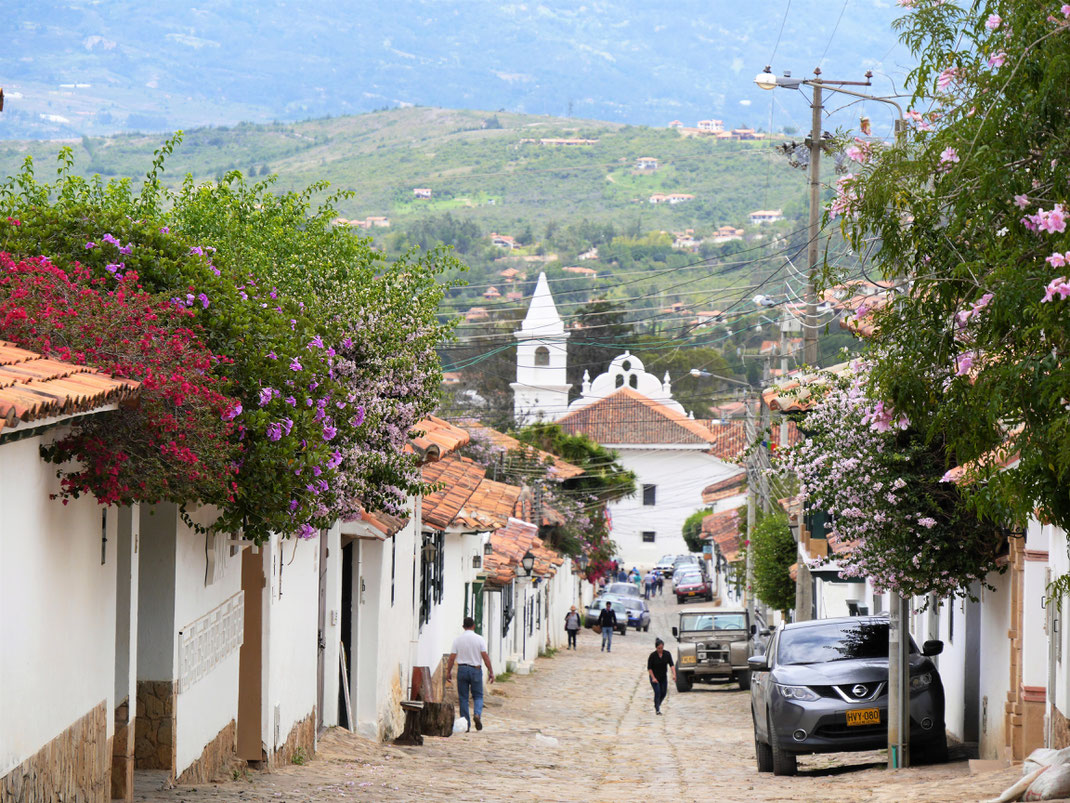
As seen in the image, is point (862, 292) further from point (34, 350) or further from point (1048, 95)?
point (34, 350)

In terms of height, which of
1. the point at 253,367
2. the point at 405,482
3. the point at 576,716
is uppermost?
the point at 253,367

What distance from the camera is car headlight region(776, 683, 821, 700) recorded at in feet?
48.6

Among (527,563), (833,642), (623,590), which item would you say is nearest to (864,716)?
(833,642)

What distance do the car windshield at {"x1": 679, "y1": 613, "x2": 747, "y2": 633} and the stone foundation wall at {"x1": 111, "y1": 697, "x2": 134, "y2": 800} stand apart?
26.4 meters

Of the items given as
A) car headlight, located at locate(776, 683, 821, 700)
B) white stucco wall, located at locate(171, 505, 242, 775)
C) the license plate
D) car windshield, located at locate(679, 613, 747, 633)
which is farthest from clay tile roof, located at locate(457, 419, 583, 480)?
white stucco wall, located at locate(171, 505, 242, 775)

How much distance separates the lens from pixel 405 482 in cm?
1352

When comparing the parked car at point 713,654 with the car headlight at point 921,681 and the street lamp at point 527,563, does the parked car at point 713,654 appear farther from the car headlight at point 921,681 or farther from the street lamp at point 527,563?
the car headlight at point 921,681

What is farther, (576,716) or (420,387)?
(576,716)

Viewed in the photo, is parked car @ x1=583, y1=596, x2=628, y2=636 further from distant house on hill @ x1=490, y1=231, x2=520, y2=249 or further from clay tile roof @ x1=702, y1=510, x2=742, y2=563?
distant house on hill @ x1=490, y1=231, x2=520, y2=249

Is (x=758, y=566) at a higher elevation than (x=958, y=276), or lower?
lower

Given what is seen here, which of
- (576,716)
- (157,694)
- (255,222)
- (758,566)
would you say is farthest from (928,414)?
(758,566)

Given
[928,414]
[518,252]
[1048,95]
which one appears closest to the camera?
[1048,95]

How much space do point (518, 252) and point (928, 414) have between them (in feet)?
499

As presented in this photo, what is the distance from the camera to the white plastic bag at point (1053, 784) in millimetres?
9414
